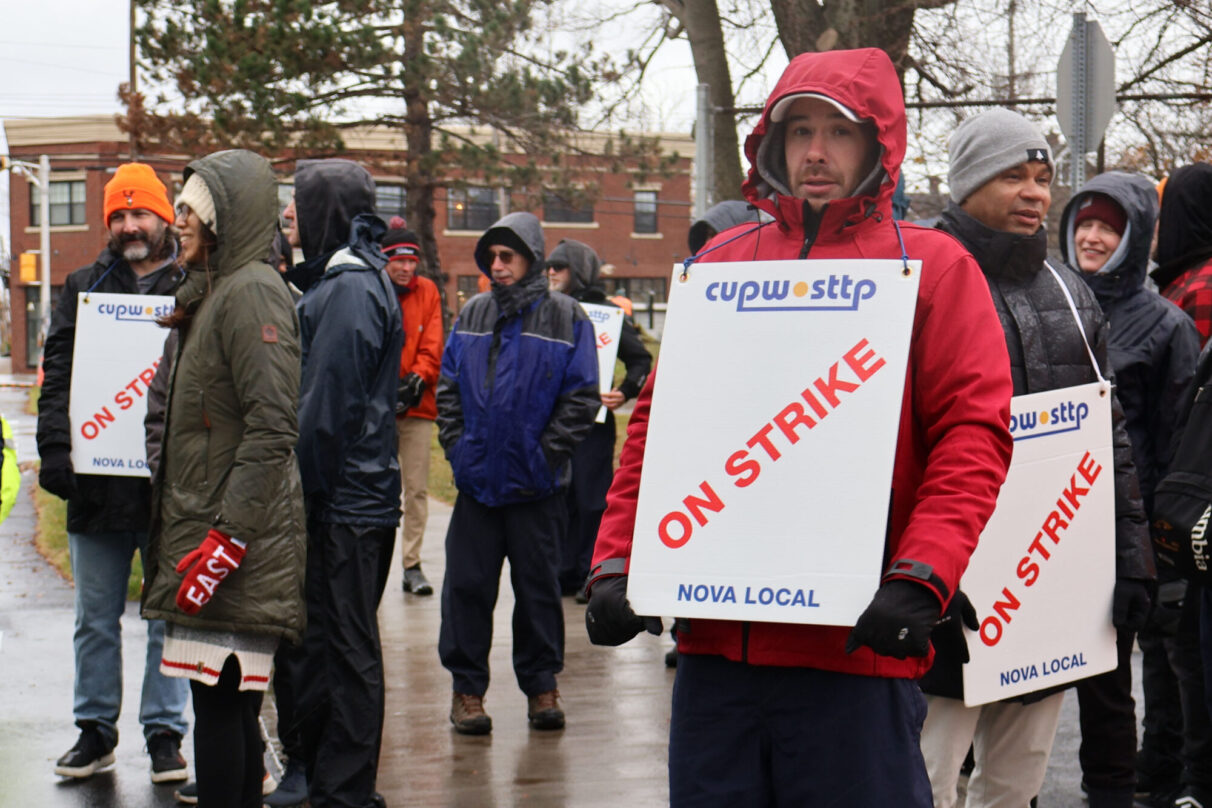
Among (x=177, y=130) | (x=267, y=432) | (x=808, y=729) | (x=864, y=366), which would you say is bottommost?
(x=808, y=729)

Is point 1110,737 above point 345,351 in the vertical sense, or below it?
below

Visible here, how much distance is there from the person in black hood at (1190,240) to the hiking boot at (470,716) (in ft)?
10.7

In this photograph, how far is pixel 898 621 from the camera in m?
2.50

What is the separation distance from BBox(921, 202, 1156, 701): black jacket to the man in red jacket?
1100 mm

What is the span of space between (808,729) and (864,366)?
2.28ft

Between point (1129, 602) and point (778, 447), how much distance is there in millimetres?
1721

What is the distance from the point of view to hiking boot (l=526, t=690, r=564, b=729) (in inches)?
245

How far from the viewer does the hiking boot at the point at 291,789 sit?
205 inches

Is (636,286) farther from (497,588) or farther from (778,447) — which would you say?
(778,447)

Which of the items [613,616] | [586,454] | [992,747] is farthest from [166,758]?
[586,454]

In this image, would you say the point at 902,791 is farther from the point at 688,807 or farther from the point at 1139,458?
the point at 1139,458

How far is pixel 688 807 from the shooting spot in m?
2.81

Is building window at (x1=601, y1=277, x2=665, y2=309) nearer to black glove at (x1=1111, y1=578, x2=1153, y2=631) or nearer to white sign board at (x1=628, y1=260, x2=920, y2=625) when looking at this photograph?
black glove at (x1=1111, y1=578, x2=1153, y2=631)

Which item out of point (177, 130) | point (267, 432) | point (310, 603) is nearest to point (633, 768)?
point (310, 603)
